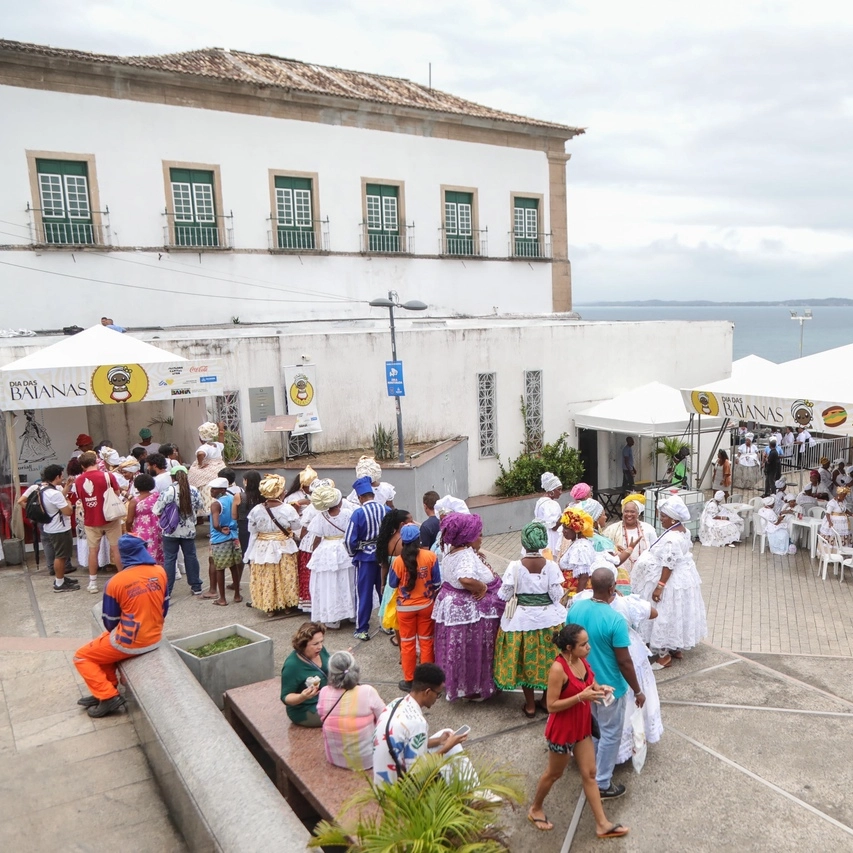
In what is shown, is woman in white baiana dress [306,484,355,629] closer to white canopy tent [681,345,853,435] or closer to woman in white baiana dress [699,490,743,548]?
white canopy tent [681,345,853,435]

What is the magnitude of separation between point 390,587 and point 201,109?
54.3 ft

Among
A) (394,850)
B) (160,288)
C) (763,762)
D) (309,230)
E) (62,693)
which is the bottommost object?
(763,762)

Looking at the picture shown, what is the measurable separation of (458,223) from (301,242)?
5.42m

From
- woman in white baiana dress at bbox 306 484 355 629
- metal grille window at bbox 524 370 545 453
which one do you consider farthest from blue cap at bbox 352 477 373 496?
metal grille window at bbox 524 370 545 453

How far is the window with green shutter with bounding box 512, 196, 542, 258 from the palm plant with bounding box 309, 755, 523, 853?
22.9 meters

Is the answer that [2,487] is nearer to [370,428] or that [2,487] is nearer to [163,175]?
[370,428]

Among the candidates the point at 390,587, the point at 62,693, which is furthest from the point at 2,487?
the point at 390,587

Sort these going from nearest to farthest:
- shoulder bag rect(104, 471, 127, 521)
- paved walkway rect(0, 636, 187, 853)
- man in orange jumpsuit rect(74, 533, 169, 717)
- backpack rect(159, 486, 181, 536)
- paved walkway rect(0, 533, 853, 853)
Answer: paved walkway rect(0, 636, 187, 853)
paved walkway rect(0, 533, 853, 853)
man in orange jumpsuit rect(74, 533, 169, 717)
backpack rect(159, 486, 181, 536)
shoulder bag rect(104, 471, 127, 521)

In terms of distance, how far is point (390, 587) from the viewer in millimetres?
6828

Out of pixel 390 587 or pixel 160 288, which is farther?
pixel 160 288

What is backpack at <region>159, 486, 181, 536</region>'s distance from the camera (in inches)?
333

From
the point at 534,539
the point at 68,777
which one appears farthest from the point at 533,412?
the point at 68,777

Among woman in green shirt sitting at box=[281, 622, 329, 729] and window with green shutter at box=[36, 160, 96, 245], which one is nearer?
woman in green shirt sitting at box=[281, 622, 329, 729]

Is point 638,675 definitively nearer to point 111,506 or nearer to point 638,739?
point 638,739
